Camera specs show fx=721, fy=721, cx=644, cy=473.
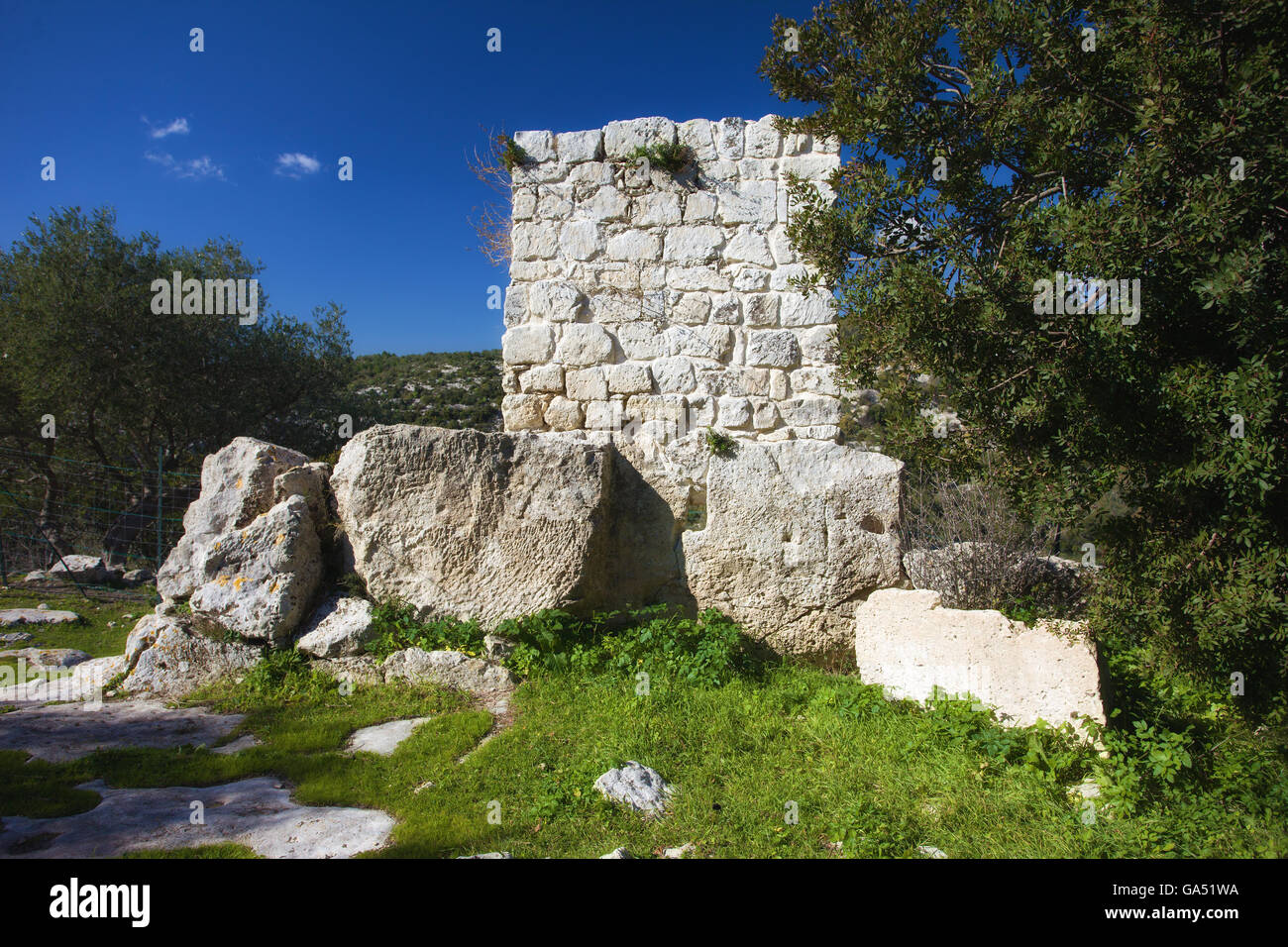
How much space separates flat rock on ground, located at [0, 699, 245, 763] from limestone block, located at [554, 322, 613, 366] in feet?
12.1

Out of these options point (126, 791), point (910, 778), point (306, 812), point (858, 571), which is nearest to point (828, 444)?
point (858, 571)

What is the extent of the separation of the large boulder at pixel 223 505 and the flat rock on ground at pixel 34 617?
2754mm

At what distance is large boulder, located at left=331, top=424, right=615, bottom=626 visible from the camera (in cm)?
555

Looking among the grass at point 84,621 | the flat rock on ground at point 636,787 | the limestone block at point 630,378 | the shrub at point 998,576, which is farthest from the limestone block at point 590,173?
the grass at point 84,621

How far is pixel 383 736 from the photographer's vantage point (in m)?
4.63

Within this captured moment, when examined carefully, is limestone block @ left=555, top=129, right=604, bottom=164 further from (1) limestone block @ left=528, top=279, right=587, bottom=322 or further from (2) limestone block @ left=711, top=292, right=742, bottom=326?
(2) limestone block @ left=711, top=292, right=742, bottom=326

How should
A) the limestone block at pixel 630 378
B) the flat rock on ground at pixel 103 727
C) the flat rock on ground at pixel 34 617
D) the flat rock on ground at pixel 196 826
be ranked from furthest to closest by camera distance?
1. the flat rock on ground at pixel 34 617
2. the limestone block at pixel 630 378
3. the flat rock on ground at pixel 103 727
4. the flat rock on ground at pixel 196 826

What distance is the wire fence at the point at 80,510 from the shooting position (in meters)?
11.9

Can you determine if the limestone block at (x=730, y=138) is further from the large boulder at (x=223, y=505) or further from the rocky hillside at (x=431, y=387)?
the rocky hillside at (x=431, y=387)

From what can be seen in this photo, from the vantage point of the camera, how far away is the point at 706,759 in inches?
161

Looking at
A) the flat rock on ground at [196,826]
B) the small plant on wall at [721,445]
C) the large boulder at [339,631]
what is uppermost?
the small plant on wall at [721,445]

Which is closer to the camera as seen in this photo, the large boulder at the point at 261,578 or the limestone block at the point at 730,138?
the large boulder at the point at 261,578

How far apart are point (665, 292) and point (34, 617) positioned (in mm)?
7271
